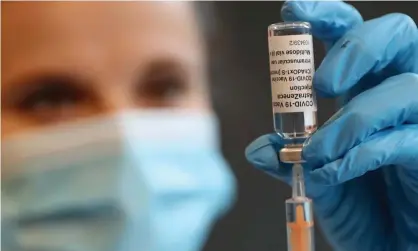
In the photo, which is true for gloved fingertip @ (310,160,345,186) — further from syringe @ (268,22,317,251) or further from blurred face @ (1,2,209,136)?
blurred face @ (1,2,209,136)

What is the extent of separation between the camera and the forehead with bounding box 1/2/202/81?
3.92ft

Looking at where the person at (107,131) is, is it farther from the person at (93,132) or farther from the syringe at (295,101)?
the syringe at (295,101)

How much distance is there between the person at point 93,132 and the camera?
1181mm

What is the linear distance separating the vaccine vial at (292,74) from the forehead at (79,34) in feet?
1.61

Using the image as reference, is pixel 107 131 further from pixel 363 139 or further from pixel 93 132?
pixel 363 139

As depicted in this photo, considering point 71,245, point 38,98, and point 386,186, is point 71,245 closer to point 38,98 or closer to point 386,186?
point 38,98

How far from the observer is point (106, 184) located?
1.20 metres

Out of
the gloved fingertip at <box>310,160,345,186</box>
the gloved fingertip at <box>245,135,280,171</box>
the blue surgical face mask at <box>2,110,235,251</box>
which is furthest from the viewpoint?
the blue surgical face mask at <box>2,110,235,251</box>

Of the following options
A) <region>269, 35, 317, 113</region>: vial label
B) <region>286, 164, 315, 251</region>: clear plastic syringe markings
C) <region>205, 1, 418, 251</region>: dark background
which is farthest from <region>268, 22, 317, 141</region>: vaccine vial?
<region>205, 1, 418, 251</region>: dark background

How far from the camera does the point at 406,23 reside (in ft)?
2.89

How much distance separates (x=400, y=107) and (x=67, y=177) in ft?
→ 2.30

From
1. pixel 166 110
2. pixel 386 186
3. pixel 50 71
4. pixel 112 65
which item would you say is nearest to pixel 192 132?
pixel 166 110

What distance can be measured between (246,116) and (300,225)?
19.8 inches

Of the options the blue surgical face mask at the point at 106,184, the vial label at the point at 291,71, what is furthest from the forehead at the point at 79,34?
the vial label at the point at 291,71
